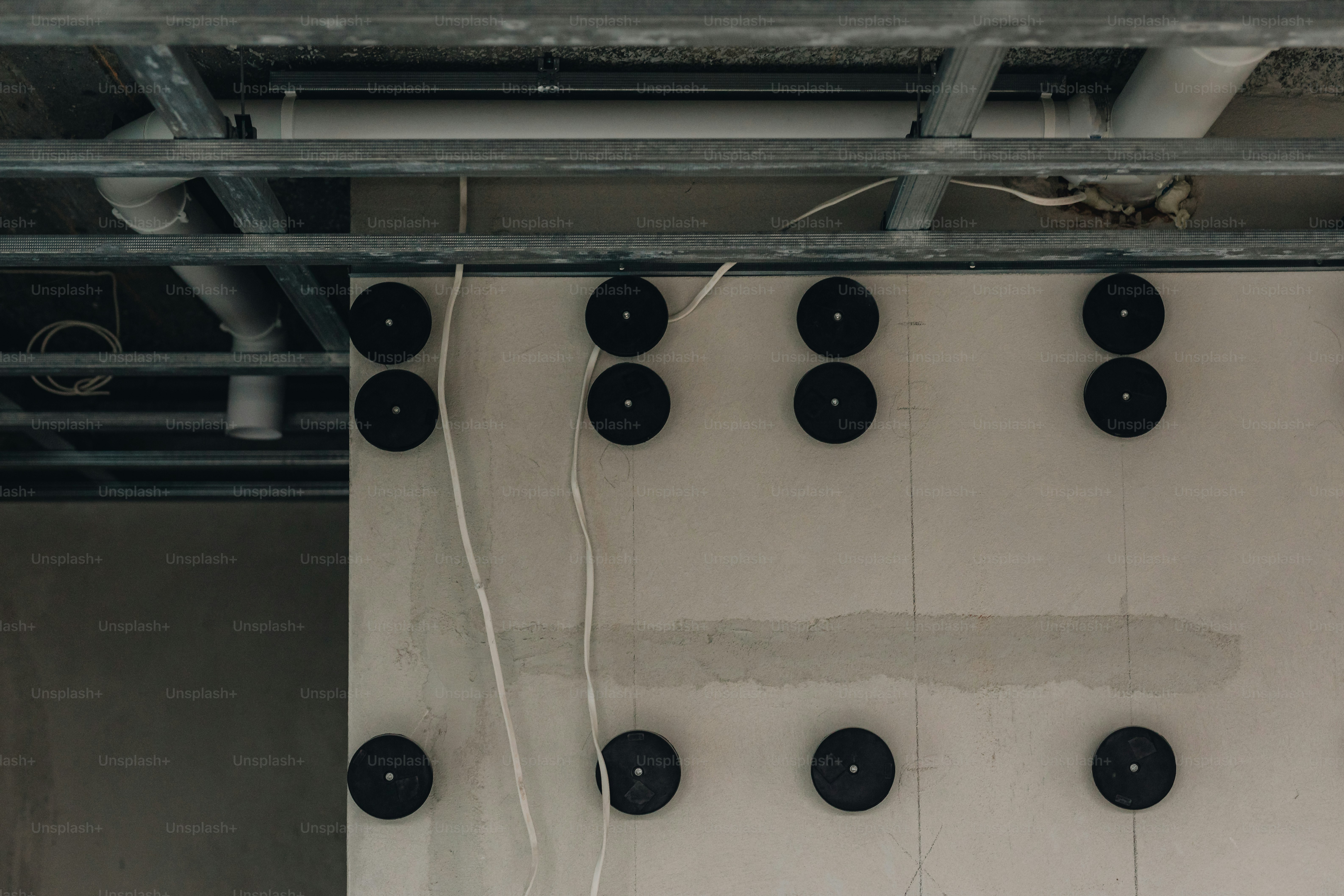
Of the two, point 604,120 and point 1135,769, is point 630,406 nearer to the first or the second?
point 604,120

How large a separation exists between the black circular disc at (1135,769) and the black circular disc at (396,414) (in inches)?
73.0

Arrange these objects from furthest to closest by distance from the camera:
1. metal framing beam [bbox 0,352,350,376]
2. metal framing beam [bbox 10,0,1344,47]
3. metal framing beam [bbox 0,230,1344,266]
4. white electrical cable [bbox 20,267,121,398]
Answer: white electrical cable [bbox 20,267,121,398] < metal framing beam [bbox 0,352,350,376] < metal framing beam [bbox 0,230,1344,266] < metal framing beam [bbox 10,0,1344,47]

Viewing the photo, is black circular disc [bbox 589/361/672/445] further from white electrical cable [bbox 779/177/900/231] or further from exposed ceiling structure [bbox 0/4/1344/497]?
white electrical cable [bbox 779/177/900/231]

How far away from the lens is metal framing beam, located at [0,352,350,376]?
287cm

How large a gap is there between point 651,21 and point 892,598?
1533 millimetres

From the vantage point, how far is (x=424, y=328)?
7.75 feet

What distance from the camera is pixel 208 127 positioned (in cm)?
176

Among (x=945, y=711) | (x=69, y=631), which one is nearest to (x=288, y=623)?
(x=69, y=631)

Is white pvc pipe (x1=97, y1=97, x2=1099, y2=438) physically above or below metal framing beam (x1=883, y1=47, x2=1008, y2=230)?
above

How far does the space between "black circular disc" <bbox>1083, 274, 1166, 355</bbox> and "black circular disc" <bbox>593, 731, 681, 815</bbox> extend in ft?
4.92

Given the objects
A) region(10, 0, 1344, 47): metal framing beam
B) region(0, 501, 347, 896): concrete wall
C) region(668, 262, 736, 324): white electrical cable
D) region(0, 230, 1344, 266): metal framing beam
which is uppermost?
region(10, 0, 1344, 47): metal framing beam

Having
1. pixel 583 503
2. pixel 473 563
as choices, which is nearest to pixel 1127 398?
pixel 583 503

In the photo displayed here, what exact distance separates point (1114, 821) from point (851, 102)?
73.5 inches

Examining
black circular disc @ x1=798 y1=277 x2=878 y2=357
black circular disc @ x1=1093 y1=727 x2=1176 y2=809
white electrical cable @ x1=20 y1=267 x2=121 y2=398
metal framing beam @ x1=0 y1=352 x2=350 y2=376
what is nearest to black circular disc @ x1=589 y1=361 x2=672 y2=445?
black circular disc @ x1=798 y1=277 x2=878 y2=357
